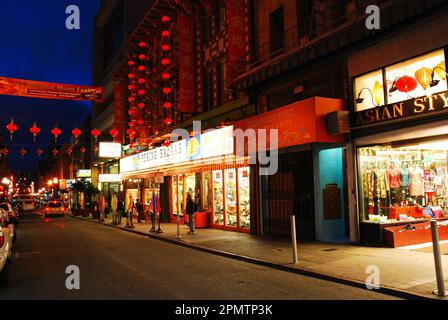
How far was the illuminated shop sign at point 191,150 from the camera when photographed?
17930 mm

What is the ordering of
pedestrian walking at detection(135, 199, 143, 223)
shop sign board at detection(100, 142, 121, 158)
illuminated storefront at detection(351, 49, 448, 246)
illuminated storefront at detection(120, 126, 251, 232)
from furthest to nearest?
shop sign board at detection(100, 142, 121, 158), pedestrian walking at detection(135, 199, 143, 223), illuminated storefront at detection(120, 126, 251, 232), illuminated storefront at detection(351, 49, 448, 246)

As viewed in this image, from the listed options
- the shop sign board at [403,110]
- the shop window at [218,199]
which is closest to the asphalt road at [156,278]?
the shop sign board at [403,110]

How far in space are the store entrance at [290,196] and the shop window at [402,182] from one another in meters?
2.11

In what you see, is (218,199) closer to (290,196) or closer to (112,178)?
(290,196)

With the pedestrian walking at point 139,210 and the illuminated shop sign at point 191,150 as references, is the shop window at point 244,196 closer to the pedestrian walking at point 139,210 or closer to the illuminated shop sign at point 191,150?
the illuminated shop sign at point 191,150

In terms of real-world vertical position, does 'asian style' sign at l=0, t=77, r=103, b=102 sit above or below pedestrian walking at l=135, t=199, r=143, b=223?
above

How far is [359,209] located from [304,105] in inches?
148

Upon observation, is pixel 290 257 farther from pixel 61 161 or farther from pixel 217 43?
pixel 61 161

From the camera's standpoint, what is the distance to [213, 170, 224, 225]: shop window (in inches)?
792

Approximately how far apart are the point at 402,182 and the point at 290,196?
13.3 feet

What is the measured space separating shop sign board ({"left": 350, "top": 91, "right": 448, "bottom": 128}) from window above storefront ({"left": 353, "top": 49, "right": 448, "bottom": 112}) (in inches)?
12.4

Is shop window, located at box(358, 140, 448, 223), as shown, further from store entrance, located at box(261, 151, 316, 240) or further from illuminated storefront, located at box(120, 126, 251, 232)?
illuminated storefront, located at box(120, 126, 251, 232)

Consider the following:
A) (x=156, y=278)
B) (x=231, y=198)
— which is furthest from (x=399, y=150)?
(x=156, y=278)

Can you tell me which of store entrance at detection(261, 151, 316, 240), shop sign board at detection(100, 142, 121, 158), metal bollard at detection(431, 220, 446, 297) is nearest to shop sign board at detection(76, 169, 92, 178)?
shop sign board at detection(100, 142, 121, 158)
